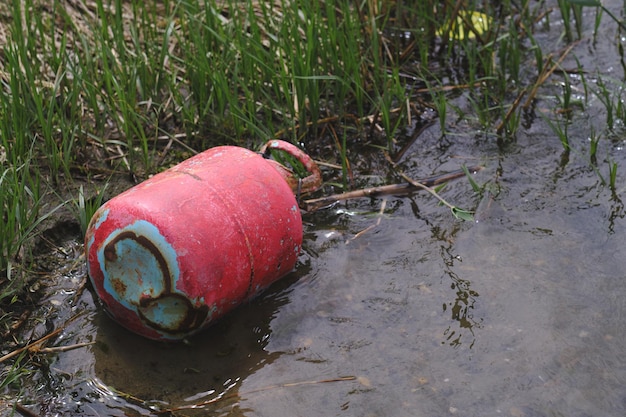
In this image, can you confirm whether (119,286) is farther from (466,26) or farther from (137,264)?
(466,26)

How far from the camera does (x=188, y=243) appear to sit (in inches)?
82.7

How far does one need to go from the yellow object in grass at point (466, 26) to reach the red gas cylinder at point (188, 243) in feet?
5.56

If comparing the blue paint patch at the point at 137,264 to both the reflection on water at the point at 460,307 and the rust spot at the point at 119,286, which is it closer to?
the rust spot at the point at 119,286

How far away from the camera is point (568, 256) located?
2.52 metres

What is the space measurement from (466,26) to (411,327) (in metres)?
1.89

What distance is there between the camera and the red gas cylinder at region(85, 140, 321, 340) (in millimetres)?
2107

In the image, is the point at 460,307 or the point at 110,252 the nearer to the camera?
the point at 110,252

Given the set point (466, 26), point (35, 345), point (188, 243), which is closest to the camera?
point (188, 243)

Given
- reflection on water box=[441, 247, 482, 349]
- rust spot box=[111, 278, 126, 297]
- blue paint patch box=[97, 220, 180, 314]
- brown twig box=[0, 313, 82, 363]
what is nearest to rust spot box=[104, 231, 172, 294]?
blue paint patch box=[97, 220, 180, 314]

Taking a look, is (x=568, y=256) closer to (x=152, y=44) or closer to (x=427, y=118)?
(x=427, y=118)

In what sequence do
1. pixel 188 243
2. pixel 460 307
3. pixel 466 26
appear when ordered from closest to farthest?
pixel 188 243 < pixel 460 307 < pixel 466 26

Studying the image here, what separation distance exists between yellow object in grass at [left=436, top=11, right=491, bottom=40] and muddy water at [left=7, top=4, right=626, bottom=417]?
1.02 m

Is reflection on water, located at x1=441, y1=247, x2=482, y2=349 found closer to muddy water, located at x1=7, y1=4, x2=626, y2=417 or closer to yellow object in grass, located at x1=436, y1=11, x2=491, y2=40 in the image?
muddy water, located at x1=7, y1=4, x2=626, y2=417

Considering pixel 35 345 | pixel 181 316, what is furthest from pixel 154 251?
pixel 35 345
